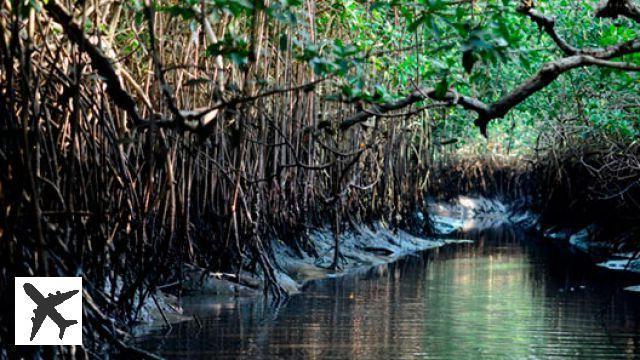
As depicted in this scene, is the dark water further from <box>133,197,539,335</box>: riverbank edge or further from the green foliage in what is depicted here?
the green foliage

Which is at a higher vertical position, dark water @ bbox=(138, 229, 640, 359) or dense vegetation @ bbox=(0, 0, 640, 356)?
dense vegetation @ bbox=(0, 0, 640, 356)

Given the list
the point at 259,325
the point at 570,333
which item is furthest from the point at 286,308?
the point at 570,333

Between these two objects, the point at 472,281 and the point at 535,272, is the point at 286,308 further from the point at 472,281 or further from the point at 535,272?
the point at 535,272

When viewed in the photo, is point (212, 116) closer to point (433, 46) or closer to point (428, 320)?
point (428, 320)

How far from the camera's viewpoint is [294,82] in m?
10.2

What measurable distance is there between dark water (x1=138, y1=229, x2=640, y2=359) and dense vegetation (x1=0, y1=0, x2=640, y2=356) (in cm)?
59

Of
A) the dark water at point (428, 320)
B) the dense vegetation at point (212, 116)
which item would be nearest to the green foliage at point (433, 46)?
the dense vegetation at point (212, 116)

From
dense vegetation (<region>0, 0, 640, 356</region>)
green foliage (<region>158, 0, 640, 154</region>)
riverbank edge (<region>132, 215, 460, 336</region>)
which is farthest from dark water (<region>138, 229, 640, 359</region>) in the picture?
green foliage (<region>158, 0, 640, 154</region>)

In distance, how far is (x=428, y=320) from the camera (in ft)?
25.9

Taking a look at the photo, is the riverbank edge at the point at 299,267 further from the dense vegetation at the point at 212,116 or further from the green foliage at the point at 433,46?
the green foliage at the point at 433,46

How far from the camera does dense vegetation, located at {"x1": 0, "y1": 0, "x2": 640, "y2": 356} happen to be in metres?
4.61

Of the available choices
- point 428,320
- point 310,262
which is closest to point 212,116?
point 428,320

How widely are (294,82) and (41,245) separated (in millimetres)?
6364

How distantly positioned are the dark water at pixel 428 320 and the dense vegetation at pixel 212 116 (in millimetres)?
585
